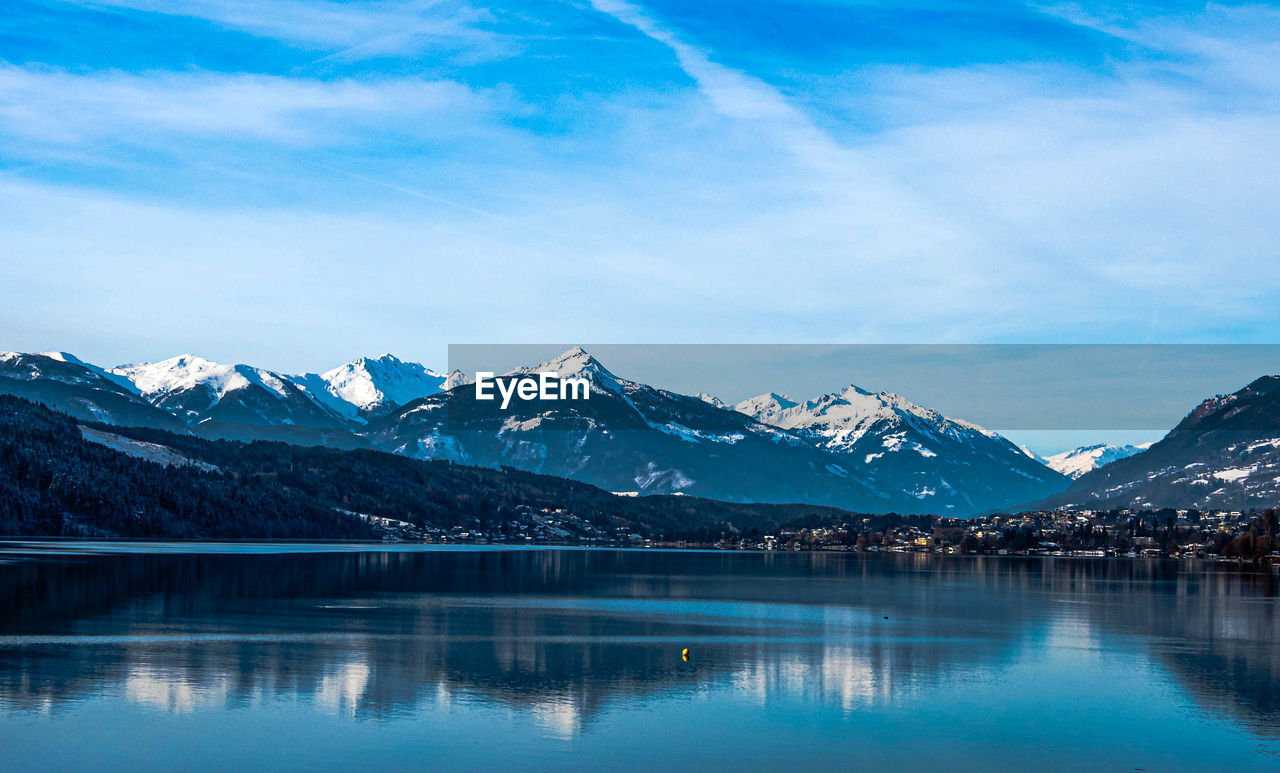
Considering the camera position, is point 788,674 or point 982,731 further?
point 788,674

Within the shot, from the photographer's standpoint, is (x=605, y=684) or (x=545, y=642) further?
(x=545, y=642)

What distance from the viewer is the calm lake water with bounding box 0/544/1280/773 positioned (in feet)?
163

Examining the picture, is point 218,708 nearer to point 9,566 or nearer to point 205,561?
point 9,566

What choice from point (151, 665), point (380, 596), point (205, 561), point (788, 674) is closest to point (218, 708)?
point (151, 665)

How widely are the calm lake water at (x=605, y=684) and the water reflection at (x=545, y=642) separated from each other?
1.09ft

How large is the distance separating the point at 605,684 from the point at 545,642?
20.4 metres

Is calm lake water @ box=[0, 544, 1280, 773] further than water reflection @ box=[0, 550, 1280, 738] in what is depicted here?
No

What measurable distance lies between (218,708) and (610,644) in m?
35.2

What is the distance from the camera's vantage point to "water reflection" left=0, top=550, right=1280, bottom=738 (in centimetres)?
6219

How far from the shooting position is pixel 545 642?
3408 inches

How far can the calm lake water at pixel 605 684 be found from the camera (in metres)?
49.8

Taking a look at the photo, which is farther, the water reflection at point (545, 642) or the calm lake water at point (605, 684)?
the water reflection at point (545, 642)

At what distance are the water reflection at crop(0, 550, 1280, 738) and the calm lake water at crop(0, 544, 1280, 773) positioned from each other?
0.33 meters

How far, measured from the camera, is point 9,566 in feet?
481
